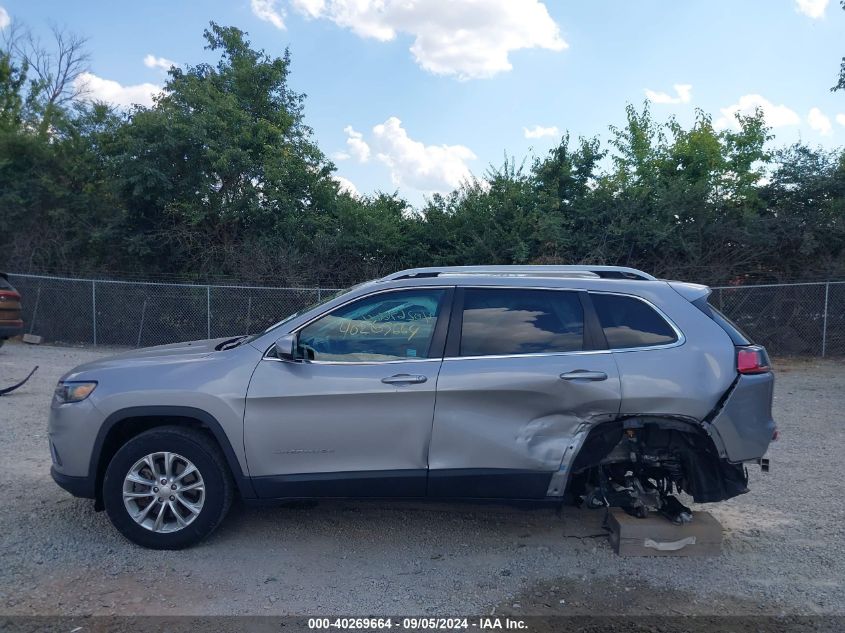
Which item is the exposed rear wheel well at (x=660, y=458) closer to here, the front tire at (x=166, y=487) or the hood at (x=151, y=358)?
the front tire at (x=166, y=487)

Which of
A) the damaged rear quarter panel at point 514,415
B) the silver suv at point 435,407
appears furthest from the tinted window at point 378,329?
the damaged rear quarter panel at point 514,415

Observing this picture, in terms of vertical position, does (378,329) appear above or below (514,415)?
above

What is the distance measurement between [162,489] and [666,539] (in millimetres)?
3351

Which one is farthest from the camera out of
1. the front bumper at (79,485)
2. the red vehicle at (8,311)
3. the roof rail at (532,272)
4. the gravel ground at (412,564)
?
the red vehicle at (8,311)

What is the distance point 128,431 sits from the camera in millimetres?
4828

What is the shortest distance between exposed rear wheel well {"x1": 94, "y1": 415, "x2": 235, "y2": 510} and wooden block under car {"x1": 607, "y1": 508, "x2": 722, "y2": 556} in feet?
8.78

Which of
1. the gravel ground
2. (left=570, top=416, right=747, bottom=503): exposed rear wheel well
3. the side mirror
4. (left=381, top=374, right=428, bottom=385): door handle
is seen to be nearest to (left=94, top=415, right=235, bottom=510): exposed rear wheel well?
the gravel ground

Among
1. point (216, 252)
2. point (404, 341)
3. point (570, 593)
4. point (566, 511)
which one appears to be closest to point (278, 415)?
point (404, 341)

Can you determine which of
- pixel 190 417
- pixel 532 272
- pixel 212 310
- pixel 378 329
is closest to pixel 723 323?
pixel 532 272

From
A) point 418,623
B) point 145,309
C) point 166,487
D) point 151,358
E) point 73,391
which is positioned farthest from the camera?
point 145,309

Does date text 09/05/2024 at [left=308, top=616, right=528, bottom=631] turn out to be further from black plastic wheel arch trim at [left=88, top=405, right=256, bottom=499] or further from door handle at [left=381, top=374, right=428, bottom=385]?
door handle at [left=381, top=374, right=428, bottom=385]

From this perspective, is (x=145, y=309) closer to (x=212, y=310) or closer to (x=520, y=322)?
(x=212, y=310)

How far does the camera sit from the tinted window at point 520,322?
184 inches

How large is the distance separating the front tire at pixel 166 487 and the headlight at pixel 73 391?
1.47 feet
